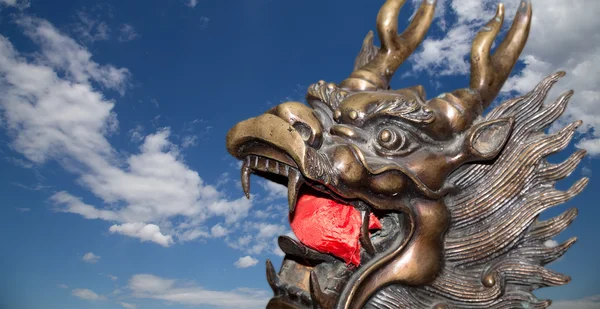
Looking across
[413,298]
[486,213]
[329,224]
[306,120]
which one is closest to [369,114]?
[306,120]

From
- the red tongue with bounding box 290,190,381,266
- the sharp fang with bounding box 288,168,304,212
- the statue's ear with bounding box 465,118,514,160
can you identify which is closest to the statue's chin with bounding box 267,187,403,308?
the red tongue with bounding box 290,190,381,266

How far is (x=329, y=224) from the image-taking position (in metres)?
2.07

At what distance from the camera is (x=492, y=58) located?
85.2 inches

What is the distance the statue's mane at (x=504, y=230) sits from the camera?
1984mm

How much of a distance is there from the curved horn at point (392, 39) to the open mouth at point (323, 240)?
2.11ft

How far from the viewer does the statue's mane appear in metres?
1.98

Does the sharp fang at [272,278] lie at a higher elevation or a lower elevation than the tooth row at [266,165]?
lower

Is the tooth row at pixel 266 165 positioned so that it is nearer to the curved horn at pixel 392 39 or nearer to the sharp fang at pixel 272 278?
the sharp fang at pixel 272 278

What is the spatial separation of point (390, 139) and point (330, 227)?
17.7 inches

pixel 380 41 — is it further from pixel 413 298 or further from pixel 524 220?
pixel 413 298

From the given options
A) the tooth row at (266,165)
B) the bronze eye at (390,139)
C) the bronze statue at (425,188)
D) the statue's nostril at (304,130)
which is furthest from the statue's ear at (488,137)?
the tooth row at (266,165)

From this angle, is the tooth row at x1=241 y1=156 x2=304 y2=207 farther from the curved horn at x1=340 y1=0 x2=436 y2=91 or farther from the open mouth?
the curved horn at x1=340 y1=0 x2=436 y2=91

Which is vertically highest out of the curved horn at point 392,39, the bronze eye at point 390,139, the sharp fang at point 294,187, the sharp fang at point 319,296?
the curved horn at point 392,39

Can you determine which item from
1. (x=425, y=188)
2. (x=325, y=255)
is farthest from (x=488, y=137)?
(x=325, y=255)
